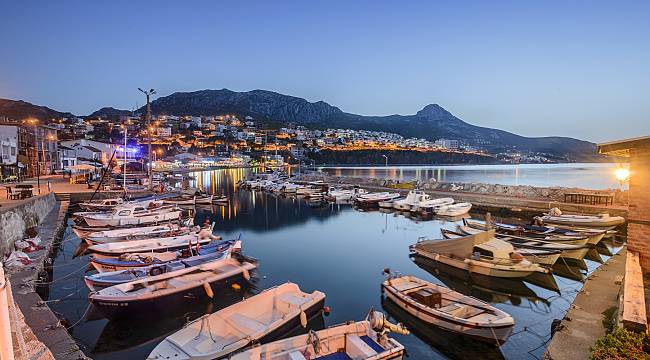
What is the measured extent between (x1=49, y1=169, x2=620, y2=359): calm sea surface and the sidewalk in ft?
5.27

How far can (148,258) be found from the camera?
44.4 feet

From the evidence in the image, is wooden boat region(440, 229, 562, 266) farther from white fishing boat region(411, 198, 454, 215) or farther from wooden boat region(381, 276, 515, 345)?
white fishing boat region(411, 198, 454, 215)

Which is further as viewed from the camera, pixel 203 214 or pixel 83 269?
pixel 203 214

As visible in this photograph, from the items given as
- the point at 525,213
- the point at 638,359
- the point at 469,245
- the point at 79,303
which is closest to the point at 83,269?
the point at 79,303

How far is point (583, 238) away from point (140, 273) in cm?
1973

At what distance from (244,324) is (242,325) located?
0.05 m

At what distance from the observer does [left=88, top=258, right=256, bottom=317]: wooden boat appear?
10.1 metres

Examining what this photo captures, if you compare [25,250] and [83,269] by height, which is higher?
[25,250]

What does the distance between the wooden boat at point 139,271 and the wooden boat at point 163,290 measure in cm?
54

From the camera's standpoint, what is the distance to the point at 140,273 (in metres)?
12.0

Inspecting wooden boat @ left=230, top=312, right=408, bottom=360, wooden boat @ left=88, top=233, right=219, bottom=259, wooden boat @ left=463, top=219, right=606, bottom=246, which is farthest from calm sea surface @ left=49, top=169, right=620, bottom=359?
wooden boat @ left=230, top=312, right=408, bottom=360

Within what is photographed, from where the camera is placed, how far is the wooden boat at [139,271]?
1132cm

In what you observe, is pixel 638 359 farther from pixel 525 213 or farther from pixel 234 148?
pixel 234 148

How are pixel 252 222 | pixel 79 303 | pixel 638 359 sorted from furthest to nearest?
pixel 252 222 → pixel 79 303 → pixel 638 359
